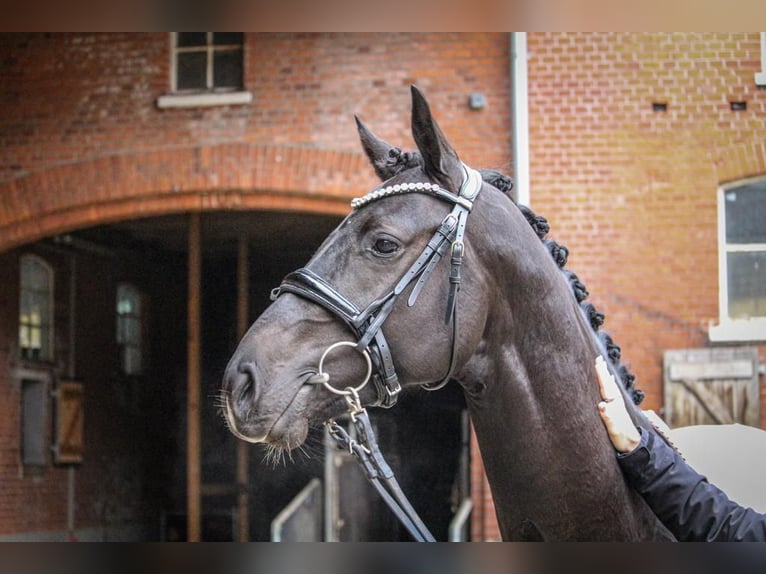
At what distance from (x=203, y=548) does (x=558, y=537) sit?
77.3 inches

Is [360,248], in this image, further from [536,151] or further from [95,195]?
[95,195]

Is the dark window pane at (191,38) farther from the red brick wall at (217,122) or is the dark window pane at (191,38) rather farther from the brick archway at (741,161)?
the brick archway at (741,161)

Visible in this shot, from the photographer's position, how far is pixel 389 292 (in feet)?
6.48

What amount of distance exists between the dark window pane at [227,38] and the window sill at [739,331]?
321 centimetres

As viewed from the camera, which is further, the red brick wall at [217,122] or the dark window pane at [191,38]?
the dark window pane at [191,38]

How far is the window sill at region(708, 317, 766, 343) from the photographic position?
5211 millimetres

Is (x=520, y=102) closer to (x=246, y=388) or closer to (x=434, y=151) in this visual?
(x=434, y=151)

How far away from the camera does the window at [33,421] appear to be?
7492mm

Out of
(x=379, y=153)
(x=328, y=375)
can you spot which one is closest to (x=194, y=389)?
(x=379, y=153)

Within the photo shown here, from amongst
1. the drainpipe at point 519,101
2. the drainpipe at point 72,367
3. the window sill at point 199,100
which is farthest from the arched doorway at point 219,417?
the drainpipe at point 519,101

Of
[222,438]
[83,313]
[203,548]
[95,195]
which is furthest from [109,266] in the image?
[203,548]

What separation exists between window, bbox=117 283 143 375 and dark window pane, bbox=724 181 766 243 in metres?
5.20

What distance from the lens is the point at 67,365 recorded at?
8.12 metres

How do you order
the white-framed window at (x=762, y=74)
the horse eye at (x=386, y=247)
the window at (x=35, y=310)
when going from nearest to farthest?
the horse eye at (x=386, y=247)
the white-framed window at (x=762, y=74)
the window at (x=35, y=310)
